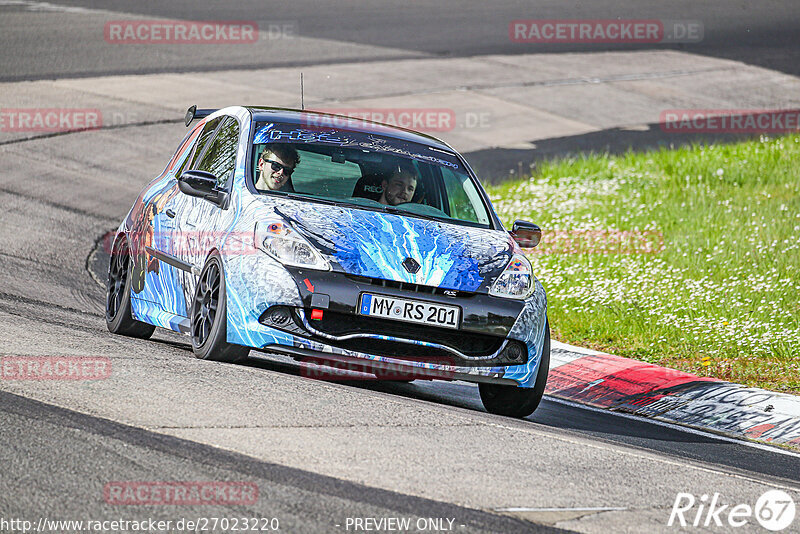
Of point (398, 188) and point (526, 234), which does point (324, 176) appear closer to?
point (398, 188)

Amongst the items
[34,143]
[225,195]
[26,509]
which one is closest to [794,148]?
[34,143]

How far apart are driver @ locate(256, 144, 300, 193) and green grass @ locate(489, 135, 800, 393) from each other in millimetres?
3762

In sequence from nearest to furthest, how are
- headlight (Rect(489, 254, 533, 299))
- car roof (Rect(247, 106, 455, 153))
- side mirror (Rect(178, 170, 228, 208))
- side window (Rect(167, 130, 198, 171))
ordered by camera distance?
1. headlight (Rect(489, 254, 533, 299))
2. side mirror (Rect(178, 170, 228, 208))
3. car roof (Rect(247, 106, 455, 153))
4. side window (Rect(167, 130, 198, 171))

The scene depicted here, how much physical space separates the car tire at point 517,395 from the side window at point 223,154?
2.13 m

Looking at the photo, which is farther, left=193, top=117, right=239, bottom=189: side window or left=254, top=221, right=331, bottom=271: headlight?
left=193, top=117, right=239, bottom=189: side window

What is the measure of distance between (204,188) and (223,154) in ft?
2.33

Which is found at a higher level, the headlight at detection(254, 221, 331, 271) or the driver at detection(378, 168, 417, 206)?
the driver at detection(378, 168, 417, 206)

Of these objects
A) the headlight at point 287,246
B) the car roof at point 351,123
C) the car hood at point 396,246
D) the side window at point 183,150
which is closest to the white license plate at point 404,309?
the car hood at point 396,246

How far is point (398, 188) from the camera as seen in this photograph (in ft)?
26.4

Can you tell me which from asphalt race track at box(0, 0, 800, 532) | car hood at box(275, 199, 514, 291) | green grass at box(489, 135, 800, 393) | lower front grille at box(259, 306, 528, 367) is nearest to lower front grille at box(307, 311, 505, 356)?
lower front grille at box(259, 306, 528, 367)

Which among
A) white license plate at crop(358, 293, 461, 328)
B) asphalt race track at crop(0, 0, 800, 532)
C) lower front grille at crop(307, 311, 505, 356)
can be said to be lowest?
asphalt race track at crop(0, 0, 800, 532)

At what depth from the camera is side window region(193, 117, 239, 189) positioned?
803 cm

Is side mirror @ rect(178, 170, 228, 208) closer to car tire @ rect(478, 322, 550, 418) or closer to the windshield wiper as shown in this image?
the windshield wiper

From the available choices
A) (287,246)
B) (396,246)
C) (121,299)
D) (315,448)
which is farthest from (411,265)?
(121,299)
